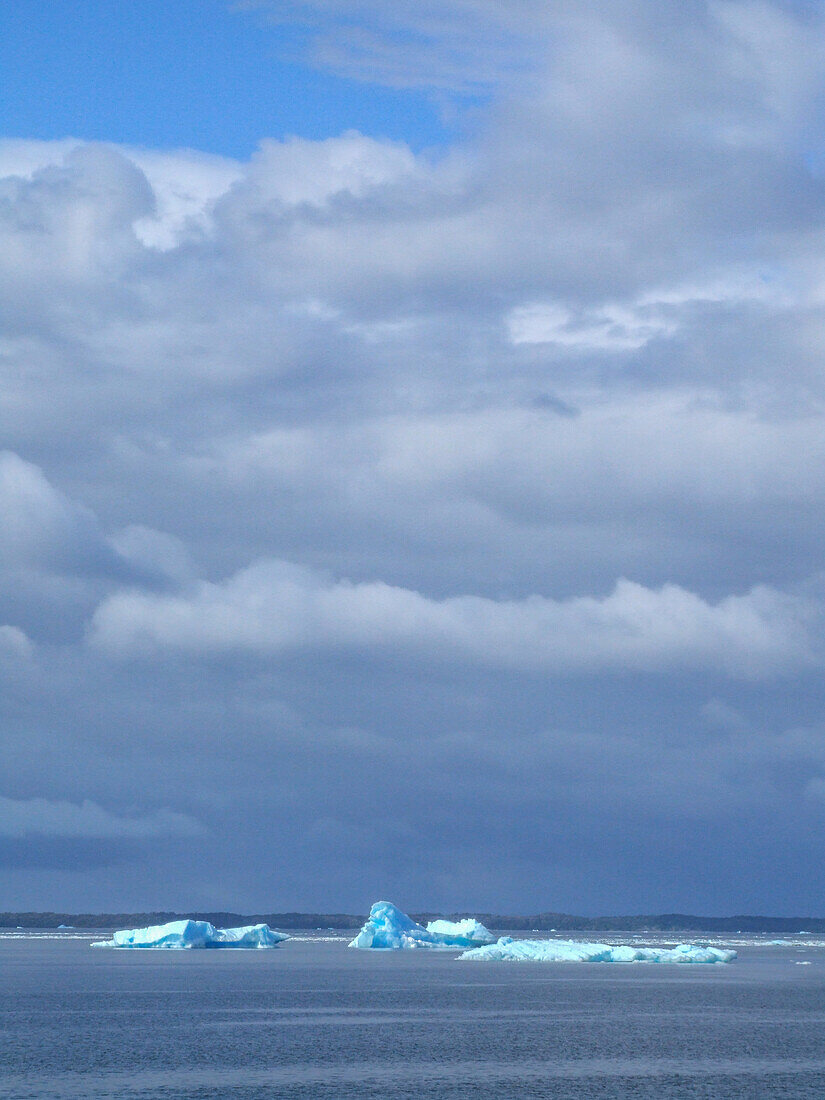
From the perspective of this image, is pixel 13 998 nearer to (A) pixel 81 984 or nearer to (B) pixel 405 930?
(A) pixel 81 984

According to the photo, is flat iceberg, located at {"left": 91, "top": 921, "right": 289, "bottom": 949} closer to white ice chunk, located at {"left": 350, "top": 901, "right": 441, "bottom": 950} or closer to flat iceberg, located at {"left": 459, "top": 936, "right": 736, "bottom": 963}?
white ice chunk, located at {"left": 350, "top": 901, "right": 441, "bottom": 950}

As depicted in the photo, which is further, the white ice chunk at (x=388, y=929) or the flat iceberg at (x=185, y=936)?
the flat iceberg at (x=185, y=936)

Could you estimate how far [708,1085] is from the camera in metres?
44.6

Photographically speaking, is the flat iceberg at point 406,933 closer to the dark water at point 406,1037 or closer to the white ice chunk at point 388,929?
the white ice chunk at point 388,929

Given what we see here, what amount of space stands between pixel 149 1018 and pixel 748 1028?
27320 millimetres

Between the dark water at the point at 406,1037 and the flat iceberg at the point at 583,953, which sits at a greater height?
the flat iceberg at the point at 583,953

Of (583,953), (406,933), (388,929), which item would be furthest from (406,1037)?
(406,933)

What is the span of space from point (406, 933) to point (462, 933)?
8.57 meters

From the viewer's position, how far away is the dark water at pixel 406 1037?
43.4 meters

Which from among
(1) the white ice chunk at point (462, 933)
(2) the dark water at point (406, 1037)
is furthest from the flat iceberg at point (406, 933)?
(2) the dark water at point (406, 1037)

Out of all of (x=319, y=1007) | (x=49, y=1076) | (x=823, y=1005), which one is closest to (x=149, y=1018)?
(x=319, y=1007)

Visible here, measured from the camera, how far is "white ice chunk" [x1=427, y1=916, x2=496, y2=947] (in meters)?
162

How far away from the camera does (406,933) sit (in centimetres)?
16038

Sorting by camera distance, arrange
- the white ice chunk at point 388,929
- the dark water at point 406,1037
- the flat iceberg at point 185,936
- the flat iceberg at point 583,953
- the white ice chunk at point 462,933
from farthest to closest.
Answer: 1. the white ice chunk at point 462,933
2. the flat iceberg at point 185,936
3. the white ice chunk at point 388,929
4. the flat iceberg at point 583,953
5. the dark water at point 406,1037
